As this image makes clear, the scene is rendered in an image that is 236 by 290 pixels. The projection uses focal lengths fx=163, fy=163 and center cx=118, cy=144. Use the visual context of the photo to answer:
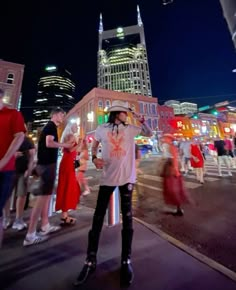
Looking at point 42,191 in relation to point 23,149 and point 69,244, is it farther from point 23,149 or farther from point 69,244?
point 23,149

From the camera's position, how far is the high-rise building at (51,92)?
10156 cm

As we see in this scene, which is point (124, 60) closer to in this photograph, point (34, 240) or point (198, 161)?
point (198, 161)

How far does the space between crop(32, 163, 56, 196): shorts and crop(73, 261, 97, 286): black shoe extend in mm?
1314

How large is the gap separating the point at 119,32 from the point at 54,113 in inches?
4196

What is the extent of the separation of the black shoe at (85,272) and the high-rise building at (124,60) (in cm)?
7863

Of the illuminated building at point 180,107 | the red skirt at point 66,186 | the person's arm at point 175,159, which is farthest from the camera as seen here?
the illuminated building at point 180,107

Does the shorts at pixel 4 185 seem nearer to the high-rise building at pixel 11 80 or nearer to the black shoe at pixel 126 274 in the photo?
the black shoe at pixel 126 274

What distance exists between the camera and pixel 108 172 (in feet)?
6.47

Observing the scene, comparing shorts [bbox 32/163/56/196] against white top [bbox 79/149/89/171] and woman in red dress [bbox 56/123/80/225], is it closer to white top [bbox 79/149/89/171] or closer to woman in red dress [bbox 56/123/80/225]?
woman in red dress [bbox 56/123/80/225]

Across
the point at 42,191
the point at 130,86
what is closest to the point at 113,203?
the point at 42,191

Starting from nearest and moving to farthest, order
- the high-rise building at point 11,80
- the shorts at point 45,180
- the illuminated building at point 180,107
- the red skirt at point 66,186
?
the shorts at point 45,180 → the red skirt at point 66,186 → the high-rise building at point 11,80 → the illuminated building at point 180,107

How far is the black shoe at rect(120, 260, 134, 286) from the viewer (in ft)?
5.41

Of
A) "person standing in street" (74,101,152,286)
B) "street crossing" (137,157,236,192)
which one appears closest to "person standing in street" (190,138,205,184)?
"street crossing" (137,157,236,192)

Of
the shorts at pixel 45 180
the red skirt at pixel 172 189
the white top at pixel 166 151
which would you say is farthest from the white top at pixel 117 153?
the white top at pixel 166 151
